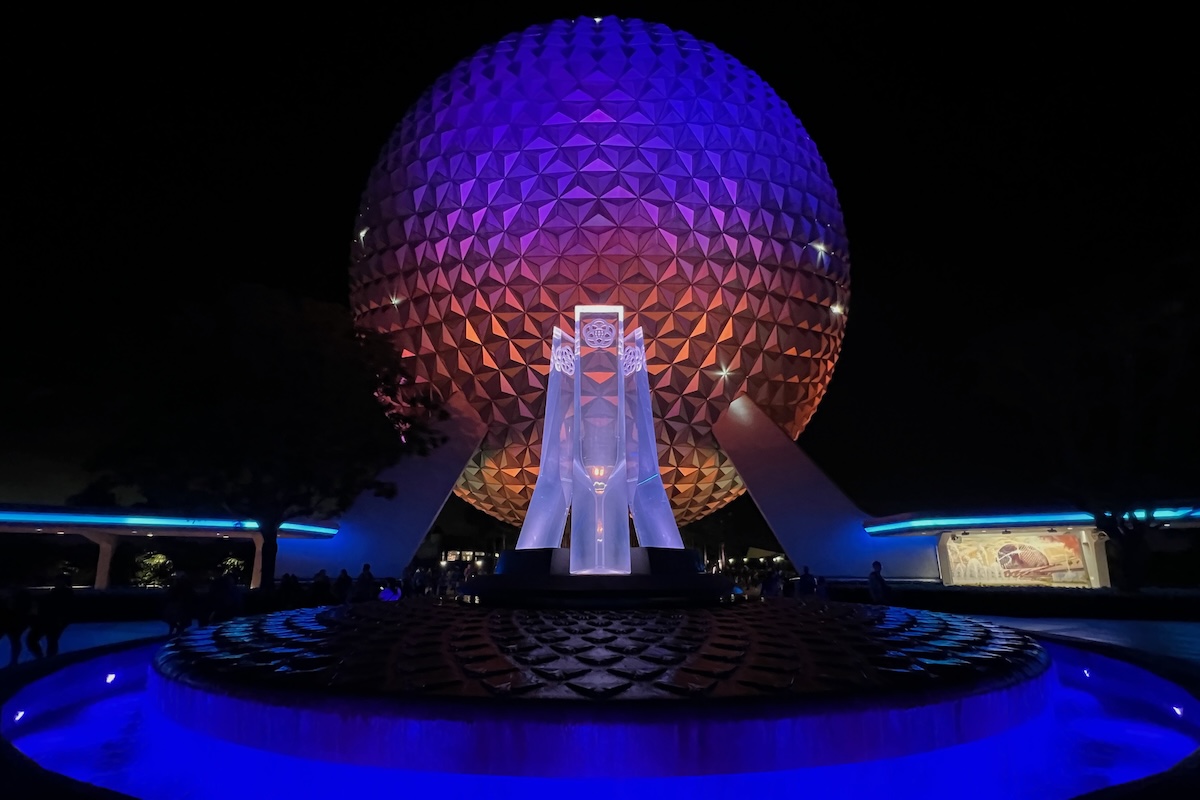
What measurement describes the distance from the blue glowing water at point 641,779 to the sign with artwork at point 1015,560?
14821 mm

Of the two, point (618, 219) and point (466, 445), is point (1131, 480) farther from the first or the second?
point (466, 445)

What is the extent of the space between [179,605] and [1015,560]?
20.4 m

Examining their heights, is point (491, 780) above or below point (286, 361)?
below

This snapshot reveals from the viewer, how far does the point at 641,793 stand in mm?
4016

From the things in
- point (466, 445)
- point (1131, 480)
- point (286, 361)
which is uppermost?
point (286, 361)

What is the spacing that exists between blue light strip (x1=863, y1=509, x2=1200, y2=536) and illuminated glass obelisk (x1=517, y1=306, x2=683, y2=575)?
11006 millimetres

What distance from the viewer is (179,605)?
11.0 m

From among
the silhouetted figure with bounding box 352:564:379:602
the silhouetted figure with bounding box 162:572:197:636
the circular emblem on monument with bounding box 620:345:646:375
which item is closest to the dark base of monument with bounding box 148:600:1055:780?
the silhouetted figure with bounding box 162:572:197:636

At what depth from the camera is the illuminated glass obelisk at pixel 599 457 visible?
10.5 meters

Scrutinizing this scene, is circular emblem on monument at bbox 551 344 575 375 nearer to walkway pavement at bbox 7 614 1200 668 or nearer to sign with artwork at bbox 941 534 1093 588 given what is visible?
walkway pavement at bbox 7 614 1200 668

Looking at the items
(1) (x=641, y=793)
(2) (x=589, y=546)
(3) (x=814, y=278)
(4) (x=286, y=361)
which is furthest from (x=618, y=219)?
(1) (x=641, y=793)

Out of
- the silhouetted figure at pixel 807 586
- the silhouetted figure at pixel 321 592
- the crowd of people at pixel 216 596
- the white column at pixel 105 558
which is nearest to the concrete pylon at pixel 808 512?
the crowd of people at pixel 216 596

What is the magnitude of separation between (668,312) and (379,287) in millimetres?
9014

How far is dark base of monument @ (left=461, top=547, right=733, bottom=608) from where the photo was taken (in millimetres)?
9594
